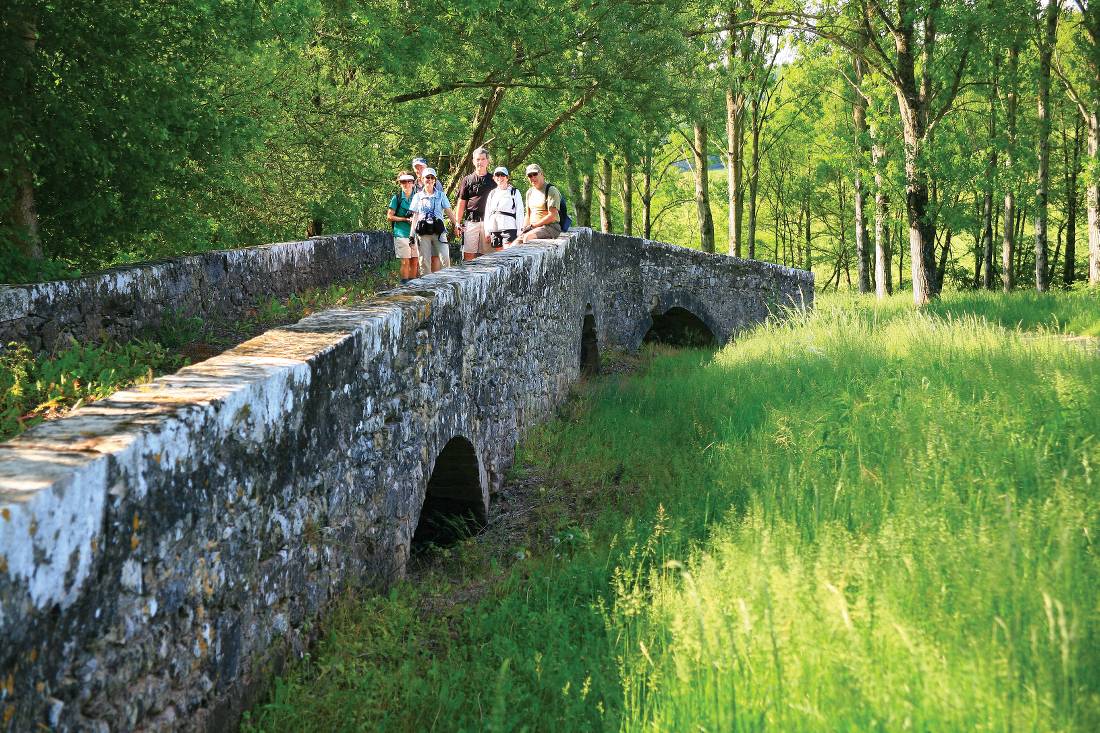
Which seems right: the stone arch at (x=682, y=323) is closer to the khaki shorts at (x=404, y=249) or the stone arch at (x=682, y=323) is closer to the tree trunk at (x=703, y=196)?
the tree trunk at (x=703, y=196)

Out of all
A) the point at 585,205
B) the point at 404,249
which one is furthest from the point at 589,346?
the point at 585,205

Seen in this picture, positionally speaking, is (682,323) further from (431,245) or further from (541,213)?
(431,245)

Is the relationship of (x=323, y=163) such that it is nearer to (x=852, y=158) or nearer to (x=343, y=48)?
(x=343, y=48)

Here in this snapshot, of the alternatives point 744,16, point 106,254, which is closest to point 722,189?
point 744,16

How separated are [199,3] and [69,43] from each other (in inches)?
52.3

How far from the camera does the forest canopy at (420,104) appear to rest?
937 cm

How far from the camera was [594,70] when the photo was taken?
669 inches

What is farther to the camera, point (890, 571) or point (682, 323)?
point (682, 323)

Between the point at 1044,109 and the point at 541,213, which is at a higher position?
the point at 1044,109

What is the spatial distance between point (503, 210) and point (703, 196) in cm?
1283

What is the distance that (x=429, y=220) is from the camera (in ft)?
35.6

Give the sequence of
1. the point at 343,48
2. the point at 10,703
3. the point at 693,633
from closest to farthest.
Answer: the point at 10,703
the point at 693,633
the point at 343,48

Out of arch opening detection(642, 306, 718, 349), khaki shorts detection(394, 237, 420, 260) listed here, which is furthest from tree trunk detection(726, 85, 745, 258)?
khaki shorts detection(394, 237, 420, 260)

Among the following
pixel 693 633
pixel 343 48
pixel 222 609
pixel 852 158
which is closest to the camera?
pixel 222 609
